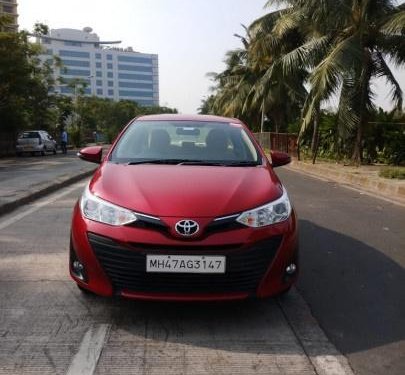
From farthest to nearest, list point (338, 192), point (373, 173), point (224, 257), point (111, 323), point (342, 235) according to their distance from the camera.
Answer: point (373, 173)
point (338, 192)
point (342, 235)
point (111, 323)
point (224, 257)

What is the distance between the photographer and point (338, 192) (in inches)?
503

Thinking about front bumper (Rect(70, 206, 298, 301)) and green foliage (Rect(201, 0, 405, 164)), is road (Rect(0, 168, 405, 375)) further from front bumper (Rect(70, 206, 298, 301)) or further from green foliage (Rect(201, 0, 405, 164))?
green foliage (Rect(201, 0, 405, 164))

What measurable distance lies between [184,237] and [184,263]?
0.17 m

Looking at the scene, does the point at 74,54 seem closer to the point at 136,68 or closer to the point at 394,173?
the point at 136,68

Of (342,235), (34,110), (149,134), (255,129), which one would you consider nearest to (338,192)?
(342,235)

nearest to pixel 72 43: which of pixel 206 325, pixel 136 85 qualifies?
pixel 136 85

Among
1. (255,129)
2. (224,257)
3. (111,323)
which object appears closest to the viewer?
(224,257)

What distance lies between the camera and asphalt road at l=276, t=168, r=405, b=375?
385 cm

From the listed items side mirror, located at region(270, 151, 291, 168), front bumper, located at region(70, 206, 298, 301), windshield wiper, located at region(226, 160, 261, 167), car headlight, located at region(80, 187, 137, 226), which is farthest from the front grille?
side mirror, located at region(270, 151, 291, 168)

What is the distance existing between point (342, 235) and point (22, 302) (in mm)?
4384

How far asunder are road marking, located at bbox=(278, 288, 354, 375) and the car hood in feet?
2.98

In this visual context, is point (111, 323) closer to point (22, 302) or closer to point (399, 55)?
point (22, 302)

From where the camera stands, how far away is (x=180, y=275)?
155 inches

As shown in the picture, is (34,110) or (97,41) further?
(97,41)
